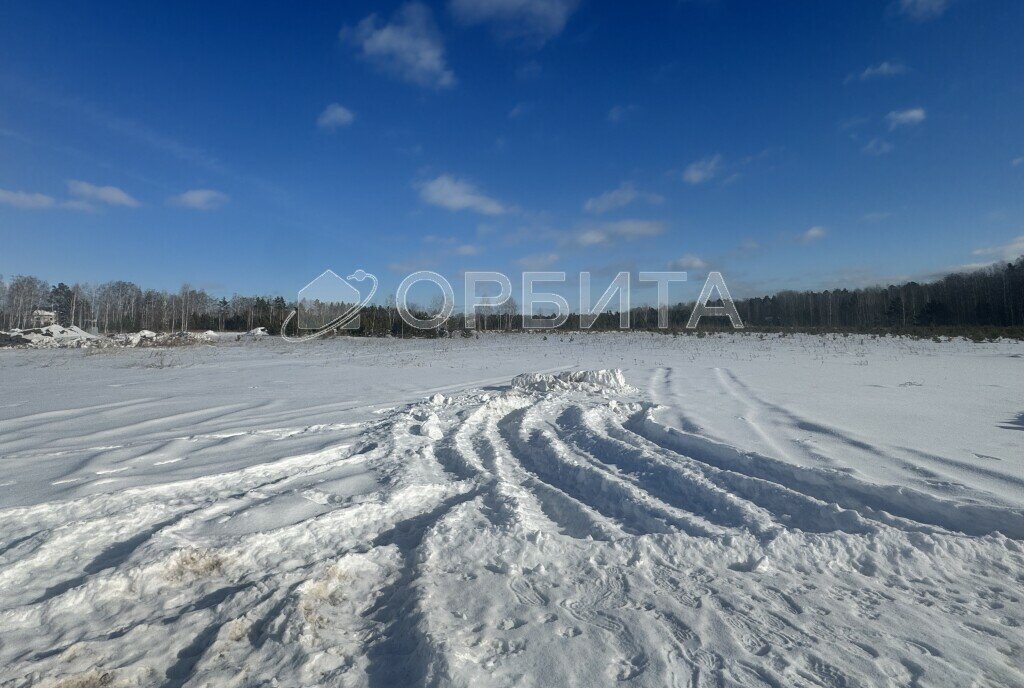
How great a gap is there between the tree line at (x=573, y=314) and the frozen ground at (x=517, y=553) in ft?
107

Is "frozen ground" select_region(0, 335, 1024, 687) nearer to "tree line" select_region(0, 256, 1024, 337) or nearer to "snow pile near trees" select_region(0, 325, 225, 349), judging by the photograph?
"snow pile near trees" select_region(0, 325, 225, 349)

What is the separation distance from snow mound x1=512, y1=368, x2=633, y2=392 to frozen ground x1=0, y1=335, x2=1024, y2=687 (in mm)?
3119

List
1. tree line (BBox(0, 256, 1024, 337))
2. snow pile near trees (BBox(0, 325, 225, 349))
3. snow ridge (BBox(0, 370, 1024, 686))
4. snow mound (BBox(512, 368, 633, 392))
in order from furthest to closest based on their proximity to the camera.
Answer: tree line (BBox(0, 256, 1024, 337)) < snow pile near trees (BBox(0, 325, 225, 349)) < snow mound (BBox(512, 368, 633, 392)) < snow ridge (BBox(0, 370, 1024, 686))

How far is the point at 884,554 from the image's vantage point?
2582 millimetres

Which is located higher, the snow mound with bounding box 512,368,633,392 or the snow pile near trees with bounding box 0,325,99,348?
the snow pile near trees with bounding box 0,325,99,348

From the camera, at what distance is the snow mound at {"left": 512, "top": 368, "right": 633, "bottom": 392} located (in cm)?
884

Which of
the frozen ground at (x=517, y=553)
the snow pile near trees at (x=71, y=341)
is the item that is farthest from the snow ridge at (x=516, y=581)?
the snow pile near trees at (x=71, y=341)

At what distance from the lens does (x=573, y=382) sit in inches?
360

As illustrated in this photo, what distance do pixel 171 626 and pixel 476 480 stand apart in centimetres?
221

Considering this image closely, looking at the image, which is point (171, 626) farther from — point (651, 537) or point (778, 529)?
point (778, 529)

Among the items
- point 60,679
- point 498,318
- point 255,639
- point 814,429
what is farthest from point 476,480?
point 498,318

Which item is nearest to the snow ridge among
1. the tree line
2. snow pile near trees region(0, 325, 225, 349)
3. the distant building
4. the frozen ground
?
the frozen ground

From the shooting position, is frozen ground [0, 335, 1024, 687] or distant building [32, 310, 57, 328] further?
distant building [32, 310, 57, 328]

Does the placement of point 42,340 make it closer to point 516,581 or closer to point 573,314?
point 516,581
